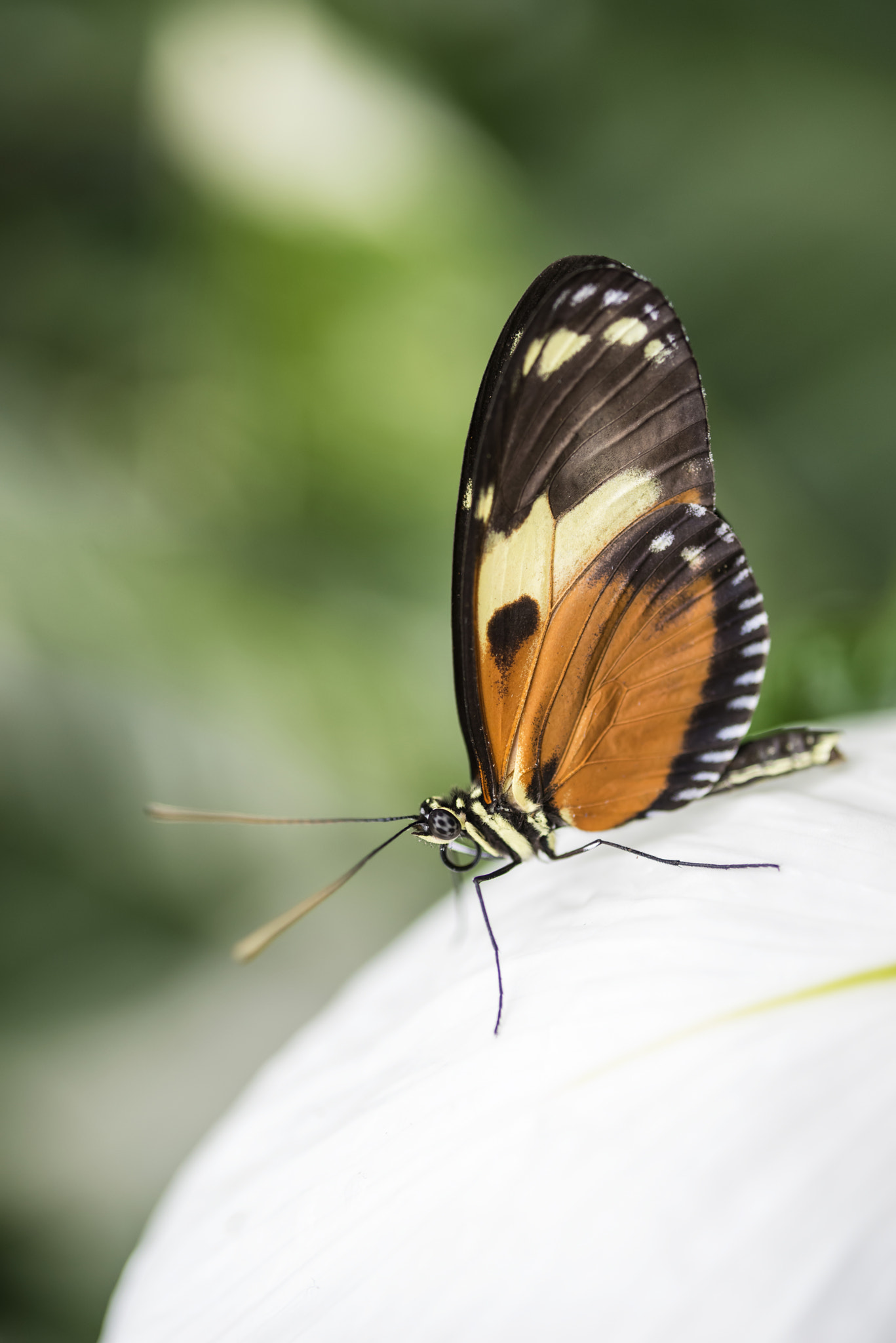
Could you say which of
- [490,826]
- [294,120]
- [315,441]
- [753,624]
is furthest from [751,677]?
[294,120]

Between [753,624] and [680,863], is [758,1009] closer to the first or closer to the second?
[680,863]

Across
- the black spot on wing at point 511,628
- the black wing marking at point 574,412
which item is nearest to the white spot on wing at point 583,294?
the black wing marking at point 574,412

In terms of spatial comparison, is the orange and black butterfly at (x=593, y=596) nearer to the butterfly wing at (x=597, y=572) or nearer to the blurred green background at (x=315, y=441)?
the butterfly wing at (x=597, y=572)

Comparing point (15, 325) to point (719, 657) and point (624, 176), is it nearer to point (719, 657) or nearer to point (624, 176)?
point (624, 176)

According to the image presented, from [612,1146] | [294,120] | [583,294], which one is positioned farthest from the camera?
[294,120]

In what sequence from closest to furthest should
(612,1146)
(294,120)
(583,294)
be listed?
1. (612,1146)
2. (583,294)
3. (294,120)

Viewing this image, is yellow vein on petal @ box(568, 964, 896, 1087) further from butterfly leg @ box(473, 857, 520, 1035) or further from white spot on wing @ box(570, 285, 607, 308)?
white spot on wing @ box(570, 285, 607, 308)

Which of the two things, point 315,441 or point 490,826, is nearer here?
point 490,826
